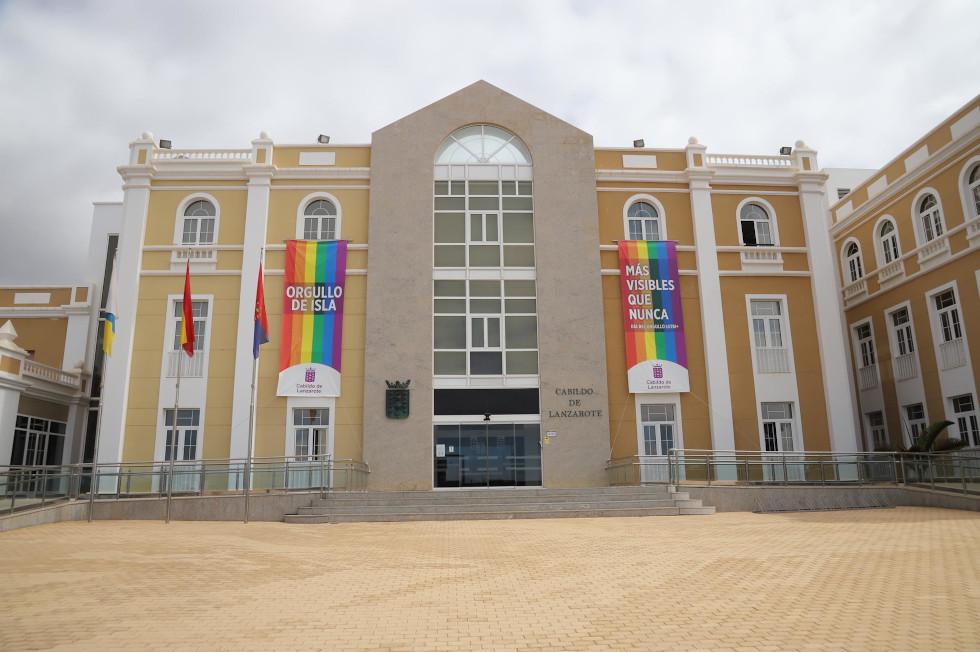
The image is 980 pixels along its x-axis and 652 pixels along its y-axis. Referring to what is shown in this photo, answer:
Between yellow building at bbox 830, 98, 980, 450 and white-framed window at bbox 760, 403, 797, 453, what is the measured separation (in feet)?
12.0

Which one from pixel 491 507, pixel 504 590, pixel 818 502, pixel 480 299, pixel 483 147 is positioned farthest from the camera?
pixel 483 147

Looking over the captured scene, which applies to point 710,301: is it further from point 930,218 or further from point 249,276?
point 249,276

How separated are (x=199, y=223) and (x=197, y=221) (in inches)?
4.5

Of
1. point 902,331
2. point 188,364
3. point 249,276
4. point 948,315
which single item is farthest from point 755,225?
point 188,364

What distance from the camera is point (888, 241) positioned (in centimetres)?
2608

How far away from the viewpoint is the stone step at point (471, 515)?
1703 centimetres

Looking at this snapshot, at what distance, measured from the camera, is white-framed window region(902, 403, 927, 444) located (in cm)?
2395

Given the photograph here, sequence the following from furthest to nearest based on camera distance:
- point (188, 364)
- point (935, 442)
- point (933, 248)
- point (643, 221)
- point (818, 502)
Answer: point (643, 221) < point (188, 364) < point (933, 248) < point (935, 442) < point (818, 502)

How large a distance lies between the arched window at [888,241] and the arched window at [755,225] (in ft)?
13.0

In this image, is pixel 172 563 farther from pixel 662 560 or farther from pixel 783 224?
pixel 783 224

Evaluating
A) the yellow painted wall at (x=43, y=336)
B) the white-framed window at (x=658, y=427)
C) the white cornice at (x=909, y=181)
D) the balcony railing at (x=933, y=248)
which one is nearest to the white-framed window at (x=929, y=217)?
the balcony railing at (x=933, y=248)

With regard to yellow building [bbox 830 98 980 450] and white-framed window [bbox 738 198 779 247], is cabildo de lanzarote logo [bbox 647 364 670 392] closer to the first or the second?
white-framed window [bbox 738 198 779 247]

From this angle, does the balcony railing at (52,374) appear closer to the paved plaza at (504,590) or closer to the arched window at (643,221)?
the paved plaza at (504,590)

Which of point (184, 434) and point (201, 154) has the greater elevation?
point (201, 154)
